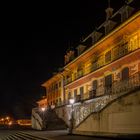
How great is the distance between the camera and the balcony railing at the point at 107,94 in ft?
77.1

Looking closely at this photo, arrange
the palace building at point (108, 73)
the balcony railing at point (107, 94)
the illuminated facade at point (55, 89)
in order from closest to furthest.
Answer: the palace building at point (108, 73), the balcony railing at point (107, 94), the illuminated facade at point (55, 89)

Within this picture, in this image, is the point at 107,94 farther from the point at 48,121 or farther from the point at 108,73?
the point at 48,121

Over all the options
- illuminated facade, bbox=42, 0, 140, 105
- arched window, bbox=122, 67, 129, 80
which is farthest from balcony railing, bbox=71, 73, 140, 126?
arched window, bbox=122, 67, 129, 80

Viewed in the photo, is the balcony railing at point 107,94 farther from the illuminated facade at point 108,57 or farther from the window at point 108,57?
the window at point 108,57

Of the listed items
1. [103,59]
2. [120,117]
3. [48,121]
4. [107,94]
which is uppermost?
[103,59]

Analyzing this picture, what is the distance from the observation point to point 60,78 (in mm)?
56656

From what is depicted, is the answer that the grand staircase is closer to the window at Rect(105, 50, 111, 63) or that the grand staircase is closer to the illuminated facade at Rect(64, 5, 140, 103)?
the illuminated facade at Rect(64, 5, 140, 103)

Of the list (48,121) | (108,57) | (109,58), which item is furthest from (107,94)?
(48,121)

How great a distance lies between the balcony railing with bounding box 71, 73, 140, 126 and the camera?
23.5 m

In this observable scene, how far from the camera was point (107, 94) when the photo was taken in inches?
1086

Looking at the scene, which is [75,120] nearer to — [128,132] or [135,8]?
[128,132]

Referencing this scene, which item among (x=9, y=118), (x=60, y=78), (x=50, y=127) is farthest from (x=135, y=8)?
(x=9, y=118)

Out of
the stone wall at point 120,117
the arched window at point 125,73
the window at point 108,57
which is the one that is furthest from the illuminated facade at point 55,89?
the stone wall at point 120,117

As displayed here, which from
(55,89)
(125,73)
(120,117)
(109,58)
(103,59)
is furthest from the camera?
(55,89)
